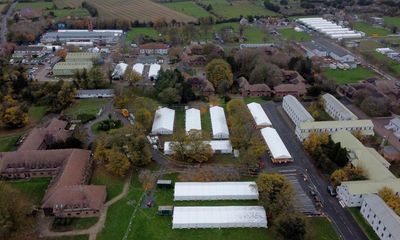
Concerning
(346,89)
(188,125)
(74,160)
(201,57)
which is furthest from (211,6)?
(74,160)

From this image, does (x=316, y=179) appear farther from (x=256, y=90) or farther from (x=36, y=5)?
(x=36, y=5)

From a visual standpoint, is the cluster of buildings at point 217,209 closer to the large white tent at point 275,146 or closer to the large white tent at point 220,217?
the large white tent at point 220,217

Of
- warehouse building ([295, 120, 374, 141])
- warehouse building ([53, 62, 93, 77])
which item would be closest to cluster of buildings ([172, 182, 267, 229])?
warehouse building ([295, 120, 374, 141])

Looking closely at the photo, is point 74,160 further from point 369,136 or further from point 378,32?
point 378,32

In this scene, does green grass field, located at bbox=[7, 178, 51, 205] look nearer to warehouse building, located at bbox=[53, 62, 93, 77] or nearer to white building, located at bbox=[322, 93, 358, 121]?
warehouse building, located at bbox=[53, 62, 93, 77]

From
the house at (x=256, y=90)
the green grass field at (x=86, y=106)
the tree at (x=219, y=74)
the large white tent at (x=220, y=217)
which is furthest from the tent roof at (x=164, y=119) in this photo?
the large white tent at (x=220, y=217)

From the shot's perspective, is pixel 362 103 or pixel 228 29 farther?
pixel 228 29
